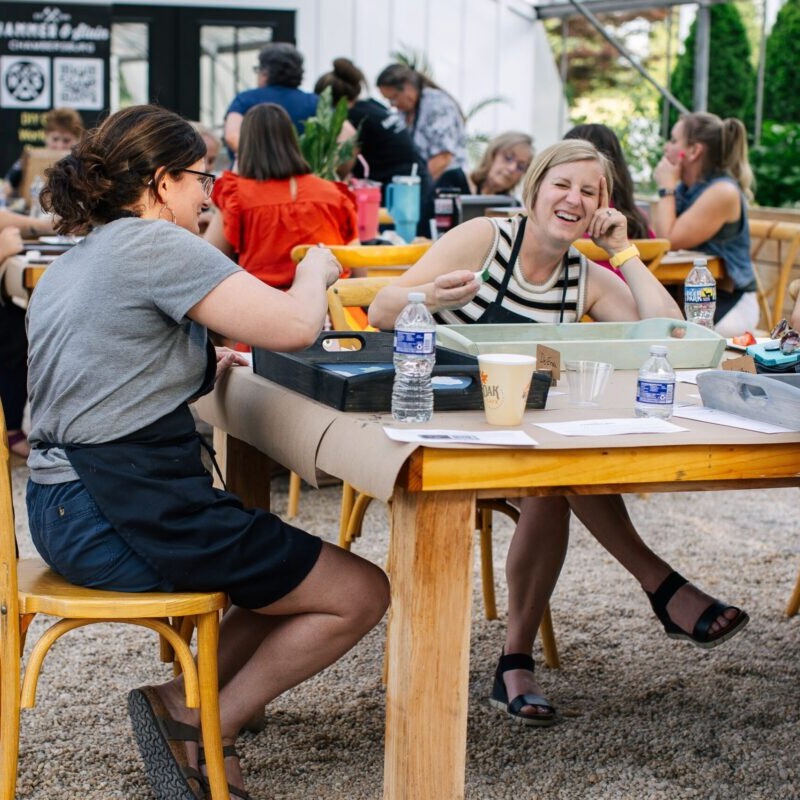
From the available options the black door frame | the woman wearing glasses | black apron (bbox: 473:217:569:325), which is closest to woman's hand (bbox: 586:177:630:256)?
black apron (bbox: 473:217:569:325)

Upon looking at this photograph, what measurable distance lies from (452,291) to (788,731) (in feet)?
3.79

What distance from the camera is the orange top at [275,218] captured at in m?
4.55

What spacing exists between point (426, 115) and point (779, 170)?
8.73 ft

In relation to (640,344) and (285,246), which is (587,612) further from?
(285,246)

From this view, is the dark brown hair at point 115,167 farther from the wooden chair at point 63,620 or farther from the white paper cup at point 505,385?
the white paper cup at point 505,385

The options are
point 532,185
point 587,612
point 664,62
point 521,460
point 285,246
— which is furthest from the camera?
point 664,62

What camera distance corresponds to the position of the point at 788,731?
103 inches

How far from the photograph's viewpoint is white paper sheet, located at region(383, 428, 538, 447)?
175 centimetres

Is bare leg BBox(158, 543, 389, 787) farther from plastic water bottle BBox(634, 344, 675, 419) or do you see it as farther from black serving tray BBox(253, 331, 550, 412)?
plastic water bottle BBox(634, 344, 675, 419)

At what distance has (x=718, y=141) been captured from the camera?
4977 mm

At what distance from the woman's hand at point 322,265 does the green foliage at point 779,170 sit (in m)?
6.75

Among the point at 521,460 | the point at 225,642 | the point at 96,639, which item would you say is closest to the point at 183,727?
the point at 225,642

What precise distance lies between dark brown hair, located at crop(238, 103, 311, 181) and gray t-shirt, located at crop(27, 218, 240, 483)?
101 inches

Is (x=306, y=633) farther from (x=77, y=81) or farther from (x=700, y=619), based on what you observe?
(x=77, y=81)
